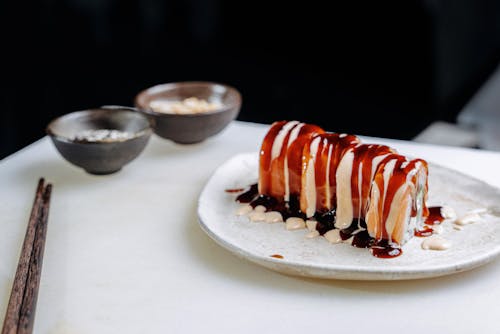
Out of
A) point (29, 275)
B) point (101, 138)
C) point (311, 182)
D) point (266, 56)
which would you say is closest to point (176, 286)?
point (29, 275)

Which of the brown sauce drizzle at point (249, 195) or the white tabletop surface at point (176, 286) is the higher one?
the brown sauce drizzle at point (249, 195)

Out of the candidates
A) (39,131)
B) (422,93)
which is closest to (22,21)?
(39,131)

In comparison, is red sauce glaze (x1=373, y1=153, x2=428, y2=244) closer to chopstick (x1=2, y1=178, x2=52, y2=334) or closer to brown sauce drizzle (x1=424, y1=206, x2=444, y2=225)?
brown sauce drizzle (x1=424, y1=206, x2=444, y2=225)

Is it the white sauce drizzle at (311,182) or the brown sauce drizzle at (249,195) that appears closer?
the white sauce drizzle at (311,182)

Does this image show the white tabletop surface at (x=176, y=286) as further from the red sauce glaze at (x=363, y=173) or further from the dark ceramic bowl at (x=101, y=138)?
the red sauce glaze at (x=363, y=173)

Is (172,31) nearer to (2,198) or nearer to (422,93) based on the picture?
(422,93)

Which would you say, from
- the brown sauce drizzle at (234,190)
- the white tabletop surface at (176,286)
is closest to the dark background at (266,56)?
the white tabletop surface at (176,286)
